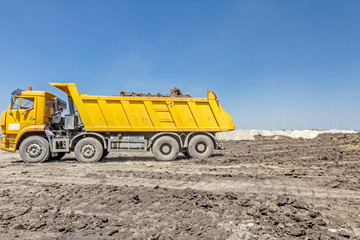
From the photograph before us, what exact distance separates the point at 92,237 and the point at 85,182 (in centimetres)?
294

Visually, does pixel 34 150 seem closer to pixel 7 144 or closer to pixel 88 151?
pixel 7 144

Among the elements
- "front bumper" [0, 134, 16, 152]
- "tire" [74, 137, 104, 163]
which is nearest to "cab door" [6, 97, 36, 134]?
"front bumper" [0, 134, 16, 152]

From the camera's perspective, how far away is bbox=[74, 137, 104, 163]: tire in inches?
335

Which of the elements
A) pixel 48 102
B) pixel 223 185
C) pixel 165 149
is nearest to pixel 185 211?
pixel 223 185

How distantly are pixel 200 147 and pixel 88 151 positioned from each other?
437 centimetres

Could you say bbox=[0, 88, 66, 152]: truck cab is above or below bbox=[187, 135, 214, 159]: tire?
above

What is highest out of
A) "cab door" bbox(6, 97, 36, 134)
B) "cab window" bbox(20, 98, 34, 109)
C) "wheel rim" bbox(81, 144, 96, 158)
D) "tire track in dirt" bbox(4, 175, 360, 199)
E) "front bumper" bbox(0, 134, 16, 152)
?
"cab window" bbox(20, 98, 34, 109)

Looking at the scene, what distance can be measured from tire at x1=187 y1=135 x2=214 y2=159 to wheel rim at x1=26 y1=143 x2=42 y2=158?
223 inches

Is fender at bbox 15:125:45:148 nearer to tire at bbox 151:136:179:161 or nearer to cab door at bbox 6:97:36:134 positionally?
cab door at bbox 6:97:36:134

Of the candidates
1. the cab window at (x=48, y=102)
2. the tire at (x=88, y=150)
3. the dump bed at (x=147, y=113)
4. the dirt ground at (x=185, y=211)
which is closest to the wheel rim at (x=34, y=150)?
Result: the tire at (x=88, y=150)

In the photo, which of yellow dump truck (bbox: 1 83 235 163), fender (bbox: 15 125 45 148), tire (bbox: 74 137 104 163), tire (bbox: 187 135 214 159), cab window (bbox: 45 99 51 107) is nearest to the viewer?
fender (bbox: 15 125 45 148)

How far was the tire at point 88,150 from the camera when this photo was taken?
8500 millimetres

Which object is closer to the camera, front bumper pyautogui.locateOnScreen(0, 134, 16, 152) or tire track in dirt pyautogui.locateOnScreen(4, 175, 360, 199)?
tire track in dirt pyautogui.locateOnScreen(4, 175, 360, 199)

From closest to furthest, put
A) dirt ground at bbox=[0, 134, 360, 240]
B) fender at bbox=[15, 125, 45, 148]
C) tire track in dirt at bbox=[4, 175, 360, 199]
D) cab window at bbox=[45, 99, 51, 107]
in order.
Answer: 1. dirt ground at bbox=[0, 134, 360, 240]
2. tire track in dirt at bbox=[4, 175, 360, 199]
3. fender at bbox=[15, 125, 45, 148]
4. cab window at bbox=[45, 99, 51, 107]
